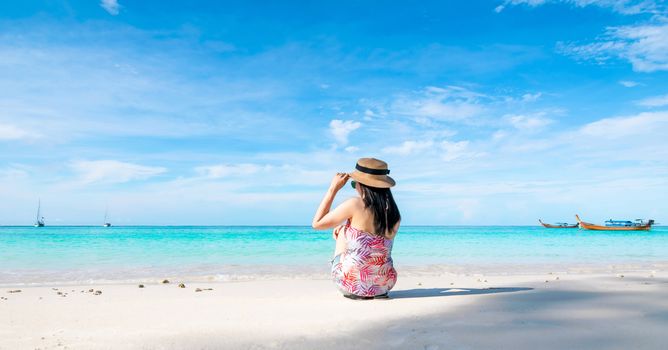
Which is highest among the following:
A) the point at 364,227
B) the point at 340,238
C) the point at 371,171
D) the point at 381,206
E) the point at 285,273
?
the point at 371,171

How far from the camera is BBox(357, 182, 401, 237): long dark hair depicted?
5.46 m

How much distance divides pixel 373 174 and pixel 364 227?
654 mm

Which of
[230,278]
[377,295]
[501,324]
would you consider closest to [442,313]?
[501,324]

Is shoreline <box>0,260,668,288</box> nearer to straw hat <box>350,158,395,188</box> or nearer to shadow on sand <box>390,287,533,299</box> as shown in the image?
shadow on sand <box>390,287,533,299</box>

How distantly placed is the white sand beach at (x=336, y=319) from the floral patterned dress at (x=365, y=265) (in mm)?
188

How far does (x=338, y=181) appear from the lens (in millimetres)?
5539

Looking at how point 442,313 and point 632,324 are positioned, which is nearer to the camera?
point 632,324

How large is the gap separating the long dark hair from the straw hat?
0.12m

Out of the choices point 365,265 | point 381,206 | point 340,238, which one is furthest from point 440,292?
point 381,206

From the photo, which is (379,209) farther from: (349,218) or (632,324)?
(632,324)

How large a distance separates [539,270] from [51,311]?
10788 mm

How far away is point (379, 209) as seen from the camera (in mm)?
5492

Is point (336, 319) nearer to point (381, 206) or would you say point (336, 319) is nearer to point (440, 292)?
point (381, 206)

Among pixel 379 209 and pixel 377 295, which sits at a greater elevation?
pixel 379 209
